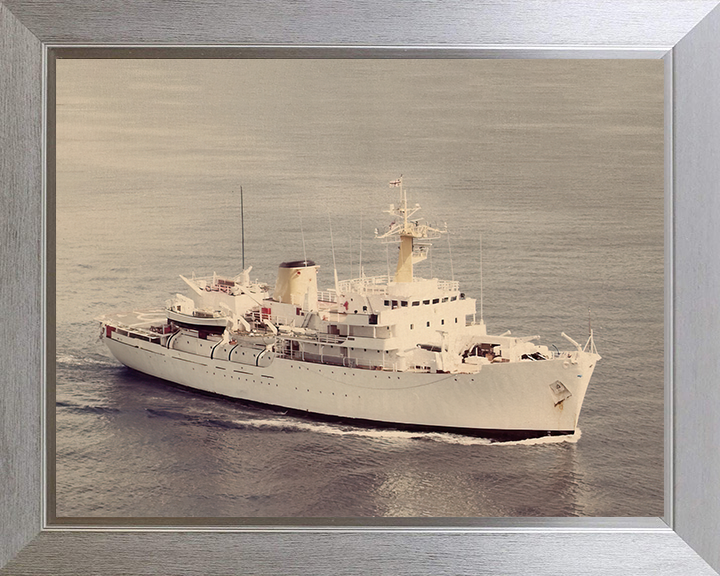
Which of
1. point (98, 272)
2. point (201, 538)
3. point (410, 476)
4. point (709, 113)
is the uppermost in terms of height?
point (709, 113)

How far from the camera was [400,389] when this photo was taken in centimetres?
234

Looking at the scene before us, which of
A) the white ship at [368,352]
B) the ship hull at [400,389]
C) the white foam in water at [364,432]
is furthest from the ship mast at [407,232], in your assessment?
the white foam in water at [364,432]

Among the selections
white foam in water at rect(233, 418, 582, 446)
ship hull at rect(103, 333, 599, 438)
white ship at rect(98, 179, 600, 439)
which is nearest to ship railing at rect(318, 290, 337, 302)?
white ship at rect(98, 179, 600, 439)

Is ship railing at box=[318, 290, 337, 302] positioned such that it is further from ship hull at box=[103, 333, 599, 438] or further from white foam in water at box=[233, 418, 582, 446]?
white foam in water at box=[233, 418, 582, 446]

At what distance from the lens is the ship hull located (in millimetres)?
2248

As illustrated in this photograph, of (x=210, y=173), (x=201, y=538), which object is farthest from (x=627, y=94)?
(x=201, y=538)

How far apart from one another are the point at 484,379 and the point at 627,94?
3.28ft

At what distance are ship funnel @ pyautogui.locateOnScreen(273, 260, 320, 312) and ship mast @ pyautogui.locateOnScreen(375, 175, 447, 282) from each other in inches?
9.8

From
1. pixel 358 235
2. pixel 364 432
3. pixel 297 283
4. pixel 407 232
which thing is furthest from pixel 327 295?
pixel 364 432

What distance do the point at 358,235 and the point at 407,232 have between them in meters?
0.16

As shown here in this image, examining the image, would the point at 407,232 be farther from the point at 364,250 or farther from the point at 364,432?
the point at 364,432

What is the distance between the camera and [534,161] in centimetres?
224

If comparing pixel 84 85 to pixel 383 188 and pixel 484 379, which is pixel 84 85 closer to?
pixel 383 188

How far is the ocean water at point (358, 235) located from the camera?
2225 mm
